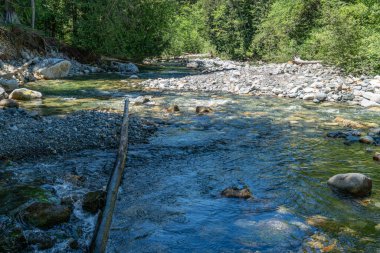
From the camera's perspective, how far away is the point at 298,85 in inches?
616

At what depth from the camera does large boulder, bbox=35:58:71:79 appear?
61.0 ft

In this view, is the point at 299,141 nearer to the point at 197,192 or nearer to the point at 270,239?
the point at 197,192

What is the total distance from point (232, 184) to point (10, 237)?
3.35m

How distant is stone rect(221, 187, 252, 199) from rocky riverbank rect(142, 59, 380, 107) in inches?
350

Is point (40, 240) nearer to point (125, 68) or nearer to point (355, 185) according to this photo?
point (355, 185)

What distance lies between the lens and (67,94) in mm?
14031

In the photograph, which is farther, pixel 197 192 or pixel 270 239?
pixel 197 192

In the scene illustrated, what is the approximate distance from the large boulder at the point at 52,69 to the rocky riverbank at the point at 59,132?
963 centimetres

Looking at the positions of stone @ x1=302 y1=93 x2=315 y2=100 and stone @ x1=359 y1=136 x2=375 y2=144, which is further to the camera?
stone @ x1=302 y1=93 x2=315 y2=100

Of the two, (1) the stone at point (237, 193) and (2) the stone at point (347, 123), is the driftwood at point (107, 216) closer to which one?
(1) the stone at point (237, 193)

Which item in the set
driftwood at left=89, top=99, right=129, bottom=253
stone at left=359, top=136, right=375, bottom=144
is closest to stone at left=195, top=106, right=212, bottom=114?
stone at left=359, top=136, right=375, bottom=144

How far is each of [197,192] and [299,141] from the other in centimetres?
388

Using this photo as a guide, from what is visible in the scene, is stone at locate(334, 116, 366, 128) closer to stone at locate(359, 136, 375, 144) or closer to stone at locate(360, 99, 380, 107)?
stone at locate(359, 136, 375, 144)

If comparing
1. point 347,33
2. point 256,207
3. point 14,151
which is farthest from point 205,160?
point 347,33
